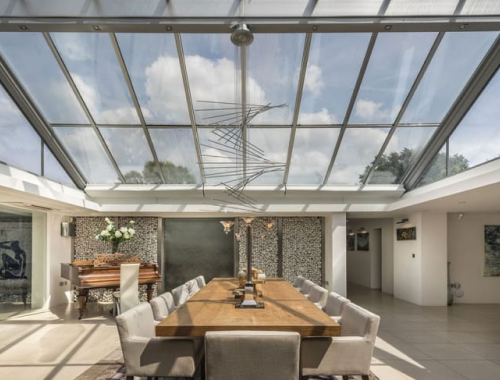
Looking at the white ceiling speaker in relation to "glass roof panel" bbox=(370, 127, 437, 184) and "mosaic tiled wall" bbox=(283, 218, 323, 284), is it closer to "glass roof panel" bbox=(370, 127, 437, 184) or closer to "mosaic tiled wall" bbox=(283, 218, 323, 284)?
"glass roof panel" bbox=(370, 127, 437, 184)

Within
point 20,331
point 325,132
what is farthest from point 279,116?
point 20,331

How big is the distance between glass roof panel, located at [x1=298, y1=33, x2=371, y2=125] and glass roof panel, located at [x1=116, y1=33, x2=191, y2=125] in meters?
2.15

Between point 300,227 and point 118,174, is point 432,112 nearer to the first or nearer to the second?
point 300,227

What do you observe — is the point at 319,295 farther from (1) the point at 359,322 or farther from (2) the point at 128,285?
(2) the point at 128,285

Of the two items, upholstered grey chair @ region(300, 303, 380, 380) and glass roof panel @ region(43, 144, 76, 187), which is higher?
glass roof panel @ region(43, 144, 76, 187)

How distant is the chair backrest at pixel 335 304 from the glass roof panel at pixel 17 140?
5.49 meters

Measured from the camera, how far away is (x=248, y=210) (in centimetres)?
952

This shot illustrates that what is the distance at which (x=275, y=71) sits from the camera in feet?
20.9

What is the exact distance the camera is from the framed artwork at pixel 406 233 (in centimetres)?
972

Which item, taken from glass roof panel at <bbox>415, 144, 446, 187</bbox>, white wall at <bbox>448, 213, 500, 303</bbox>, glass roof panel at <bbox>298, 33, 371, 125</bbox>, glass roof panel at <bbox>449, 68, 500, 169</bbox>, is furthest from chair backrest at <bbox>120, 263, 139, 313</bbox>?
white wall at <bbox>448, 213, 500, 303</bbox>

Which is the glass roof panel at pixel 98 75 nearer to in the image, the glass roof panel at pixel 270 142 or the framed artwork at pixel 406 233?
the glass roof panel at pixel 270 142

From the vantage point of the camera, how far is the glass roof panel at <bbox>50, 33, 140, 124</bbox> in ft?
19.1

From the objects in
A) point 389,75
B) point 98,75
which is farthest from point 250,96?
point 98,75

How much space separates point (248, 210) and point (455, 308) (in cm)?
525
